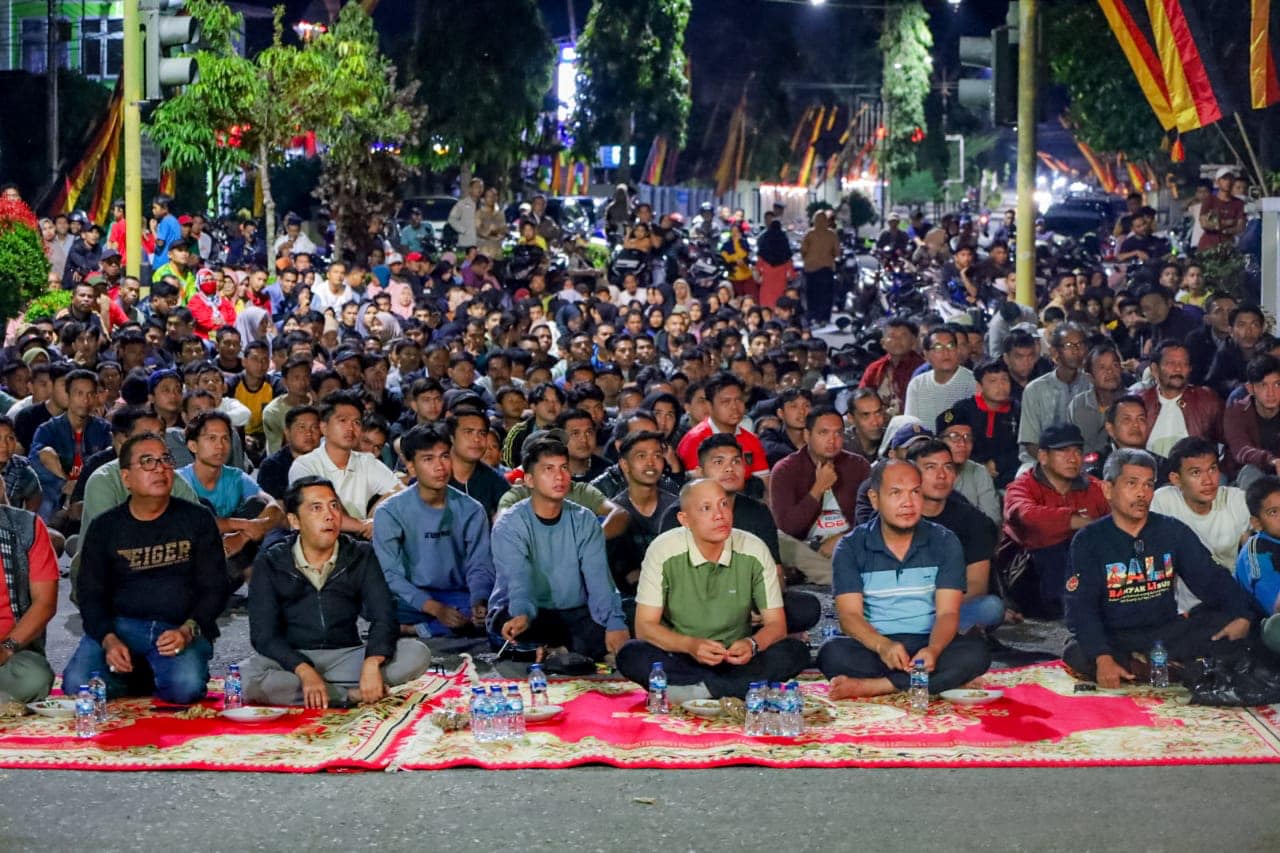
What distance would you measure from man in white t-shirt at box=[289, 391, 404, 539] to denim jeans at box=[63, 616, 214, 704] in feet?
8.24

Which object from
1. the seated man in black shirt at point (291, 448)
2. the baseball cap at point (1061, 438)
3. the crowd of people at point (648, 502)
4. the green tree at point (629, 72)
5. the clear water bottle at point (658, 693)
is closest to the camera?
the clear water bottle at point (658, 693)

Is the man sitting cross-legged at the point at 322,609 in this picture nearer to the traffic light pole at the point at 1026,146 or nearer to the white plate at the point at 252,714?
the white plate at the point at 252,714

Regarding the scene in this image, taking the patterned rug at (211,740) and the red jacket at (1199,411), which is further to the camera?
the red jacket at (1199,411)

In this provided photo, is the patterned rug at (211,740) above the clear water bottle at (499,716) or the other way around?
the other way around

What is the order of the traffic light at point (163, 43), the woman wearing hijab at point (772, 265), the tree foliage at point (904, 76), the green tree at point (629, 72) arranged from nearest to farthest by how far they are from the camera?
the traffic light at point (163, 43) → the woman wearing hijab at point (772, 265) → the green tree at point (629, 72) → the tree foliage at point (904, 76)

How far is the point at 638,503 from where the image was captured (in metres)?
10.6

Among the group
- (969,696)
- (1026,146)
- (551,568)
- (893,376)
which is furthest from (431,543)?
(1026,146)

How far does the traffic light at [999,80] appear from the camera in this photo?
16.7 meters

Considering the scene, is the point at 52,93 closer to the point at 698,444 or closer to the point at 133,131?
the point at 133,131

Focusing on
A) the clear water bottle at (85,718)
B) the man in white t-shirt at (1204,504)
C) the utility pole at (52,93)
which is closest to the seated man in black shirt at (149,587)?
the clear water bottle at (85,718)

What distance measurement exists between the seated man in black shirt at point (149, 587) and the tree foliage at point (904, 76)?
49291 millimetres

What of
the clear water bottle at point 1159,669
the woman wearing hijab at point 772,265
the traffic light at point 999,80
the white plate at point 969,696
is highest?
the traffic light at point 999,80

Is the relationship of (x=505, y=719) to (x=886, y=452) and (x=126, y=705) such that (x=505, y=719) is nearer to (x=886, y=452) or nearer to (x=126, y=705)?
(x=126, y=705)

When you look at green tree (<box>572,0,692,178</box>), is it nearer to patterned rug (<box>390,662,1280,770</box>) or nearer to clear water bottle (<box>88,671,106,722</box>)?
patterned rug (<box>390,662,1280,770</box>)
